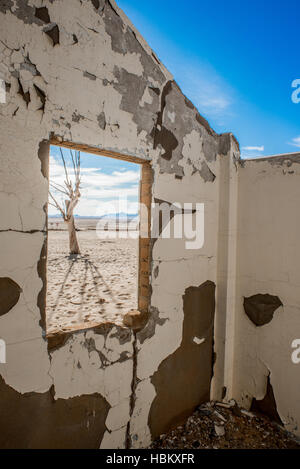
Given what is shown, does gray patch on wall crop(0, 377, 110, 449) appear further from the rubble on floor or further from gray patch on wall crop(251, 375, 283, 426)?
gray patch on wall crop(251, 375, 283, 426)

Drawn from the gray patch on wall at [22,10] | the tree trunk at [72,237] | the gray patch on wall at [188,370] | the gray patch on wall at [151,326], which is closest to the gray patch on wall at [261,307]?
the gray patch on wall at [188,370]

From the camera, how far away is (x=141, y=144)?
1981mm

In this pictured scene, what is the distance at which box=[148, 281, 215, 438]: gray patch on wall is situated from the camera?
223 centimetres

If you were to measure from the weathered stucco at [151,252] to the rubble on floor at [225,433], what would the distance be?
0.11 meters

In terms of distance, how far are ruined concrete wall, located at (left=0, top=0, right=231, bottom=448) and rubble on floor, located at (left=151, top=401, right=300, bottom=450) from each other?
12 cm

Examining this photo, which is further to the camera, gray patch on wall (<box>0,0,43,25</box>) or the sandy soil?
the sandy soil

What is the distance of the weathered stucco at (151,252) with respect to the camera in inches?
57.0

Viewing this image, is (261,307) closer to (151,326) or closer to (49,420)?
(151,326)

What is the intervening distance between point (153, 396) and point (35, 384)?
1049 millimetres

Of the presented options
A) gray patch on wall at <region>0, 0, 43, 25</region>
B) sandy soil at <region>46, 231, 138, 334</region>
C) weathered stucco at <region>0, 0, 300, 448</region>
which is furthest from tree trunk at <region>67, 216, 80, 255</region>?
gray patch on wall at <region>0, 0, 43, 25</region>

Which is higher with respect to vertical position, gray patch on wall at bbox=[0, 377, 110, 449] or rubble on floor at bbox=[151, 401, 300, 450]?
gray patch on wall at bbox=[0, 377, 110, 449]

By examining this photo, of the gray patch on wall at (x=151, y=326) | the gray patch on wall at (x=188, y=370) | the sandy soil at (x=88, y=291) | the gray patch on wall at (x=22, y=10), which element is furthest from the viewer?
the sandy soil at (x=88, y=291)

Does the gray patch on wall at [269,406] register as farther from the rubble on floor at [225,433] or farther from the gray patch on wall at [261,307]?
the gray patch on wall at [261,307]

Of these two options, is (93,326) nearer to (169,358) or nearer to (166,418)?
(169,358)
